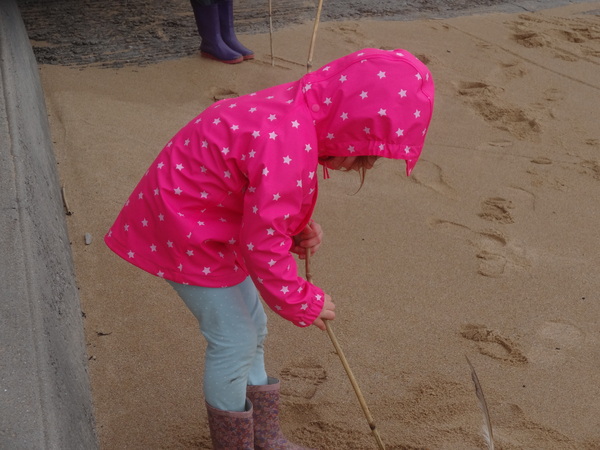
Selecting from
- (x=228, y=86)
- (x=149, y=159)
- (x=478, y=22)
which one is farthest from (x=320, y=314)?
(x=478, y=22)

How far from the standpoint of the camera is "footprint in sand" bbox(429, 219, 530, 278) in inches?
115

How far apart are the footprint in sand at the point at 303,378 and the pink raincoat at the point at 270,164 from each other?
24.3 inches

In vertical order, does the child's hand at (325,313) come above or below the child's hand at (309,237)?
below

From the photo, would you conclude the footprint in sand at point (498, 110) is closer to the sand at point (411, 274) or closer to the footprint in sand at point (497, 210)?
the sand at point (411, 274)

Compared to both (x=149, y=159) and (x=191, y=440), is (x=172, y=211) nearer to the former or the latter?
(x=191, y=440)

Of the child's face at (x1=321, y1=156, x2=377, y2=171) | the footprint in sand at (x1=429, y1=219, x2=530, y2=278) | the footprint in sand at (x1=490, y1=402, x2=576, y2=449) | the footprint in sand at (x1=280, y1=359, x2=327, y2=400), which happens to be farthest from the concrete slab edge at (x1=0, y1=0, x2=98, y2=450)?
the footprint in sand at (x1=429, y1=219, x2=530, y2=278)

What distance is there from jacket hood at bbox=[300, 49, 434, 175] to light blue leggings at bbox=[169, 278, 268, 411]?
43 centimetres

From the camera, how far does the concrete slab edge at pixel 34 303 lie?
147 cm

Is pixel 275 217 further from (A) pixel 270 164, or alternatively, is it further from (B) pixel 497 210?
(B) pixel 497 210

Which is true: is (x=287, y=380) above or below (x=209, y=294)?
below

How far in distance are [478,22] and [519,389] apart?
3711 mm

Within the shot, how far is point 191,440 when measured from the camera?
84.0 inches

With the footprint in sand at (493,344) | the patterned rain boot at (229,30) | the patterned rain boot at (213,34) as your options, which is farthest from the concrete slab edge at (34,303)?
the patterned rain boot at (229,30)

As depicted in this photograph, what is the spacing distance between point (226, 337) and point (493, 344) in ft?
3.46
